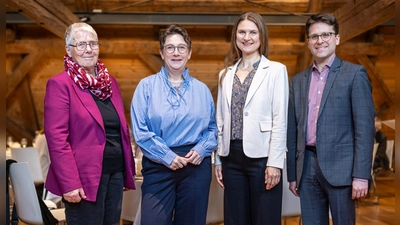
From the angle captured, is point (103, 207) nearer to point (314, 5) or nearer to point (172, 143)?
point (172, 143)

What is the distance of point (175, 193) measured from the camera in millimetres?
2658

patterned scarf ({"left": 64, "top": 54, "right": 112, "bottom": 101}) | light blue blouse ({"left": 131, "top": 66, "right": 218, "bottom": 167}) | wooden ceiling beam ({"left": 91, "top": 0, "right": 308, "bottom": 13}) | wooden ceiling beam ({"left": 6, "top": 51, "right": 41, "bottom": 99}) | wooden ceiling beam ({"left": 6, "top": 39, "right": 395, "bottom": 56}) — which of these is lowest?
light blue blouse ({"left": 131, "top": 66, "right": 218, "bottom": 167})

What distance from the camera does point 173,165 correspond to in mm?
2559

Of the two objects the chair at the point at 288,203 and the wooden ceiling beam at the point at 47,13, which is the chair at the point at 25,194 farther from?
the wooden ceiling beam at the point at 47,13

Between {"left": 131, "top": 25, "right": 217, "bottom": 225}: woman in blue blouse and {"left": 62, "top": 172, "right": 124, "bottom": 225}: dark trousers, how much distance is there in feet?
0.54

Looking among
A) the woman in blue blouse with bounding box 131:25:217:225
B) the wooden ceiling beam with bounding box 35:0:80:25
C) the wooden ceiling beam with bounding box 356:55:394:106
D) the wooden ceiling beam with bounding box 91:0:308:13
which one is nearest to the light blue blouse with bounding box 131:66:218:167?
the woman in blue blouse with bounding box 131:25:217:225

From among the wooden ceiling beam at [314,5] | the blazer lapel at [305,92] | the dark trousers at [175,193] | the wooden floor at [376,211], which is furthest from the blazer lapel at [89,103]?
the wooden ceiling beam at [314,5]

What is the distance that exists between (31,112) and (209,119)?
874 cm

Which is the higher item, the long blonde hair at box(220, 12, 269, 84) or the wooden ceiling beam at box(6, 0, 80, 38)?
the wooden ceiling beam at box(6, 0, 80, 38)

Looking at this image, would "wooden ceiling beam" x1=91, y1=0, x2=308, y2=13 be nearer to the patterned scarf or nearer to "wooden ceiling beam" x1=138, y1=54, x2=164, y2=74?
"wooden ceiling beam" x1=138, y1=54, x2=164, y2=74

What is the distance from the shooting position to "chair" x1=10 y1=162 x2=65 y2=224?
358 centimetres

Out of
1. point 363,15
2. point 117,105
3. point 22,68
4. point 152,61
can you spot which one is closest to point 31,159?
point 117,105

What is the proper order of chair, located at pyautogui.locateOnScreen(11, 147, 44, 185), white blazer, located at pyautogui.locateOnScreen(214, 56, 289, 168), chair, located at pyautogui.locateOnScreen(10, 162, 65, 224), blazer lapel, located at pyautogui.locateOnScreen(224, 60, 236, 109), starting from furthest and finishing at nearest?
chair, located at pyautogui.locateOnScreen(11, 147, 44, 185) < chair, located at pyautogui.locateOnScreen(10, 162, 65, 224) < blazer lapel, located at pyautogui.locateOnScreen(224, 60, 236, 109) < white blazer, located at pyautogui.locateOnScreen(214, 56, 289, 168)

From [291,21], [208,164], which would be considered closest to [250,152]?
[208,164]
